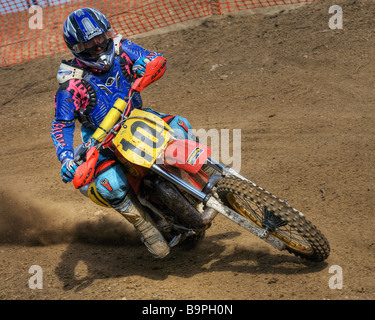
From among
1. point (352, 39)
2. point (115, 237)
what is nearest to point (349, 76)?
point (352, 39)

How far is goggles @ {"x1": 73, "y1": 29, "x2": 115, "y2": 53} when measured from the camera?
4.91 meters

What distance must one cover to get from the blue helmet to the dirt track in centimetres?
224

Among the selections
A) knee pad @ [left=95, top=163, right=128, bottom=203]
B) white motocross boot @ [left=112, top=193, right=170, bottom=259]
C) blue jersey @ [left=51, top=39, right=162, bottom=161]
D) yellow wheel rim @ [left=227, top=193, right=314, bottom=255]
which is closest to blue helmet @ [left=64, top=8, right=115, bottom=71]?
blue jersey @ [left=51, top=39, right=162, bottom=161]

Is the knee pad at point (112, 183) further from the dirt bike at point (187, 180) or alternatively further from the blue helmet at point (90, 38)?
the blue helmet at point (90, 38)

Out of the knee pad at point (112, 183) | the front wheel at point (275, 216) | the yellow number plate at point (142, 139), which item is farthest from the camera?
the knee pad at point (112, 183)

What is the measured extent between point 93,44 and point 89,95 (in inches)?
19.5

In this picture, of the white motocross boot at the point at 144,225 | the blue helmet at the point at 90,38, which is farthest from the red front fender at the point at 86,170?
the blue helmet at the point at 90,38

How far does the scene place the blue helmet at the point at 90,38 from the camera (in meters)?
4.86

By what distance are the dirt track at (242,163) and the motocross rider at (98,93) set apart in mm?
865

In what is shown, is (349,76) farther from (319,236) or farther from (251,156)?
(319,236)

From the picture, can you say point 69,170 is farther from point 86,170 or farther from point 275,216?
point 275,216

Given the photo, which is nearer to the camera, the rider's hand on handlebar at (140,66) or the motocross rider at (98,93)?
the motocross rider at (98,93)

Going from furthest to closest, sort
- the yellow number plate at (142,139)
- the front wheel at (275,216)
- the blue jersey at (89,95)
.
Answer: the blue jersey at (89,95), the yellow number plate at (142,139), the front wheel at (275,216)

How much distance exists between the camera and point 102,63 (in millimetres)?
4992
